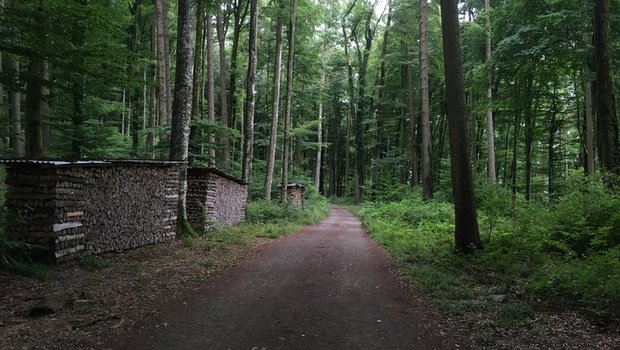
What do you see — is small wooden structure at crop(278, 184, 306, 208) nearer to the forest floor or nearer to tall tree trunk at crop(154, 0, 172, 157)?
tall tree trunk at crop(154, 0, 172, 157)

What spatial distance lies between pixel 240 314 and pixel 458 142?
6221mm

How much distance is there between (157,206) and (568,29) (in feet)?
44.5

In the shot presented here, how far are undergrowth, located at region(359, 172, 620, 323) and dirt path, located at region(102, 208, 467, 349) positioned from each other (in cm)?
92

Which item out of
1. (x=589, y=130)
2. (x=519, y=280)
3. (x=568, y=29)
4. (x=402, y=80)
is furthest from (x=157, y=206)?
(x=402, y=80)

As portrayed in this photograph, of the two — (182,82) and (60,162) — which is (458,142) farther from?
(60,162)

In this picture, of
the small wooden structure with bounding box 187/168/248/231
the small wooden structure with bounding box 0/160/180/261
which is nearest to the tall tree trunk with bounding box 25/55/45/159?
the small wooden structure with bounding box 0/160/180/261

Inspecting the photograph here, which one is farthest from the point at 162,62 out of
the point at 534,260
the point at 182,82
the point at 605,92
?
the point at 605,92

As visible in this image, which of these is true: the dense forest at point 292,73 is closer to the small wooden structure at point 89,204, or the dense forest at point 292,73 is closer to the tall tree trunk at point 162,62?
the tall tree trunk at point 162,62

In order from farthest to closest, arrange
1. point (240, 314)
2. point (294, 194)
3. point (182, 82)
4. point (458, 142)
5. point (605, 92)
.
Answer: point (294, 194)
point (182, 82)
point (605, 92)
point (458, 142)
point (240, 314)

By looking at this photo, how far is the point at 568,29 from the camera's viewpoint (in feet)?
43.2

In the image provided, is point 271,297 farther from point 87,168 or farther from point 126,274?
point 87,168

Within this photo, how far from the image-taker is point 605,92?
985cm

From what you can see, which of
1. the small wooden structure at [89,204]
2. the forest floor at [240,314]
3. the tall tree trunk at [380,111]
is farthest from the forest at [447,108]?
the tall tree trunk at [380,111]

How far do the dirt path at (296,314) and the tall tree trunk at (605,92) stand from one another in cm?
610
